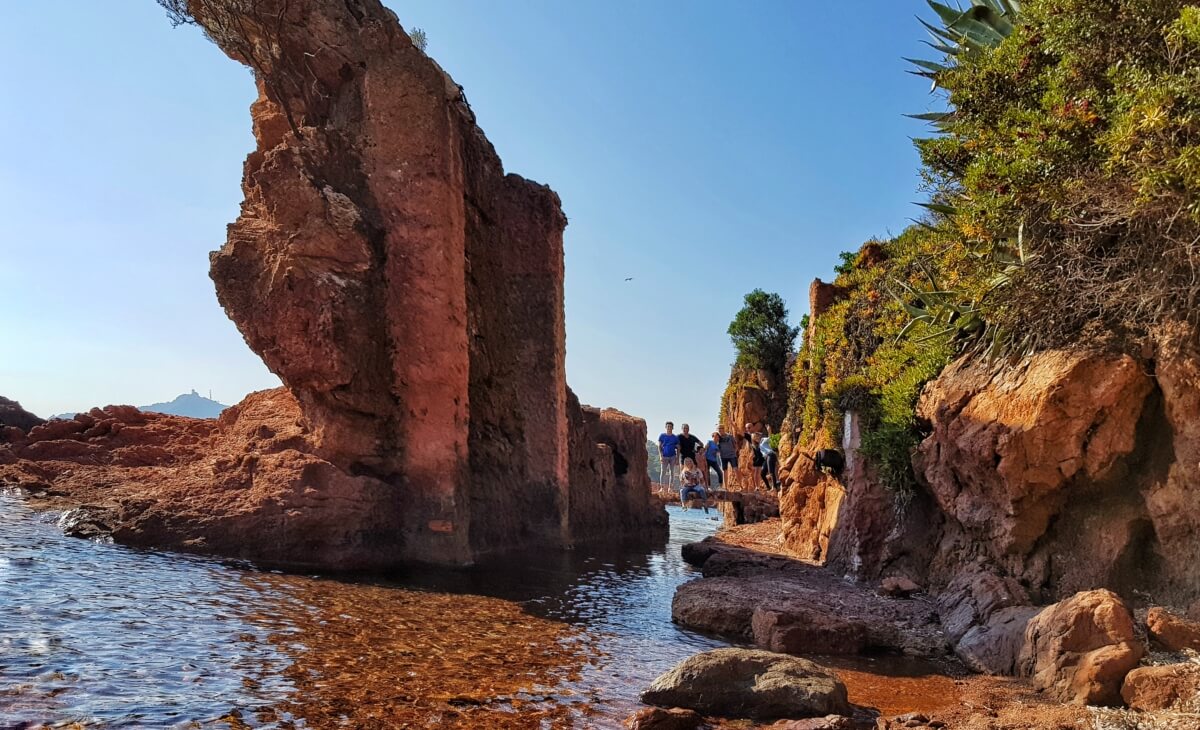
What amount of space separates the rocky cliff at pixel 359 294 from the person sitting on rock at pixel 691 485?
27.4 ft

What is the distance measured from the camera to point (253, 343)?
32.4 feet

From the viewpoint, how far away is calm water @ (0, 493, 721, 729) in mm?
4172

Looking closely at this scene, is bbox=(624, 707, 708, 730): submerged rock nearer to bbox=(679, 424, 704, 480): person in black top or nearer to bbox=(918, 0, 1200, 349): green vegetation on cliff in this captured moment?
bbox=(918, 0, 1200, 349): green vegetation on cliff

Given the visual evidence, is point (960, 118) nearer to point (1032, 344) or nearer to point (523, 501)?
point (1032, 344)

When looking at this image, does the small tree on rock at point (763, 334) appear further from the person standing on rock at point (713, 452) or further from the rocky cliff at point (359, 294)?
the rocky cliff at point (359, 294)

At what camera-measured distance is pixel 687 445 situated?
2056cm

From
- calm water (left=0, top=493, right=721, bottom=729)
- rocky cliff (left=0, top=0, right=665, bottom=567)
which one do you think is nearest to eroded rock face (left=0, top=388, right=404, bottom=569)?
rocky cliff (left=0, top=0, right=665, bottom=567)

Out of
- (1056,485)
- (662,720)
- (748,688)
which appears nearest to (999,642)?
(1056,485)

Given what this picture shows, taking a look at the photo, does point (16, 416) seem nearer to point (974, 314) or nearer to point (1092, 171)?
point (974, 314)

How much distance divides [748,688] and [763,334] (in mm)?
33055

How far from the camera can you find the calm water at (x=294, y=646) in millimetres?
4172

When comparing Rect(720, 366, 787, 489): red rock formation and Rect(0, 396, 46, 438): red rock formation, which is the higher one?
Rect(720, 366, 787, 489): red rock formation

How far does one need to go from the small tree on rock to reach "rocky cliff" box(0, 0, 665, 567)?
26342 millimetres

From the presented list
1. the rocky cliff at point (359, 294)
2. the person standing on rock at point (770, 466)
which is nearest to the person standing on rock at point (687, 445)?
the person standing on rock at point (770, 466)
